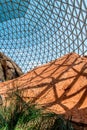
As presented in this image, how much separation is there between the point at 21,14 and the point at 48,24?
5.67 meters

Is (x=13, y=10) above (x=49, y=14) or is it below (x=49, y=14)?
above

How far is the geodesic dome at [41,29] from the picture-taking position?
94.6 feet

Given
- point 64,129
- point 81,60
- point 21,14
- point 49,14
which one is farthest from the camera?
point 21,14

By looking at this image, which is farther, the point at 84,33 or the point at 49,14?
the point at 49,14

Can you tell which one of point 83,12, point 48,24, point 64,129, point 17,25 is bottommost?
point 64,129

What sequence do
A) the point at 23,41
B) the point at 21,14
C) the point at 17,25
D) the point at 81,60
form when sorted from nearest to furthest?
the point at 81,60 < the point at 21,14 < the point at 17,25 < the point at 23,41

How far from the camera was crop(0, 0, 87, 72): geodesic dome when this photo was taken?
28.8 m

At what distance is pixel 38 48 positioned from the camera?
150 feet

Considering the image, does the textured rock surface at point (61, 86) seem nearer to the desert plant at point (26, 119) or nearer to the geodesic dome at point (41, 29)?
the geodesic dome at point (41, 29)

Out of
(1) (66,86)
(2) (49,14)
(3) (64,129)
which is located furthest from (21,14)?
(3) (64,129)

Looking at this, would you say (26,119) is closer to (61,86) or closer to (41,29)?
(61,86)

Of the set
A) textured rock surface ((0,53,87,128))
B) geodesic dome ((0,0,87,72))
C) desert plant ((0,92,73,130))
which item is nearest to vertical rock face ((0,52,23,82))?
geodesic dome ((0,0,87,72))

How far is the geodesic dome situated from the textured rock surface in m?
6.24

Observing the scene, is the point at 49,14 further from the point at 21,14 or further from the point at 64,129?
Answer: the point at 64,129
